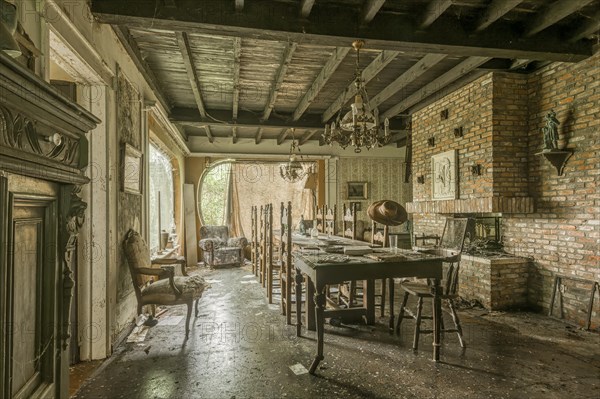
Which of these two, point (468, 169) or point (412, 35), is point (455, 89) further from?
point (412, 35)

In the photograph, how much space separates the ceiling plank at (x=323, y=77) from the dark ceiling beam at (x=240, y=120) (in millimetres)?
302

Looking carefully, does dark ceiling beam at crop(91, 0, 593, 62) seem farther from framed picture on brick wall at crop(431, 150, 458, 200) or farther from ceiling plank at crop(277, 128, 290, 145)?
ceiling plank at crop(277, 128, 290, 145)

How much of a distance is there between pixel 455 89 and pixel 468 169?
1.20 meters

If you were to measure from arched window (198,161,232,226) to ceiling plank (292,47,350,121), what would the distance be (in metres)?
3.21

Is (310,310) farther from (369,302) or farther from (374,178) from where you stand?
(374,178)

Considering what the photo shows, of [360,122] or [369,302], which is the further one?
[369,302]

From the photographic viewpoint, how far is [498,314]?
3936 millimetres

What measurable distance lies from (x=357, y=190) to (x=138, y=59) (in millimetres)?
6065

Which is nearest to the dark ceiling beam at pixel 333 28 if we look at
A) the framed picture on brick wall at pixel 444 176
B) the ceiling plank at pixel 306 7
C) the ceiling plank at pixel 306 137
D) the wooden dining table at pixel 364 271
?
the ceiling plank at pixel 306 7

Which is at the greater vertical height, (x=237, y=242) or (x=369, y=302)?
(x=237, y=242)

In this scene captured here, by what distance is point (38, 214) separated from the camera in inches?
41.6

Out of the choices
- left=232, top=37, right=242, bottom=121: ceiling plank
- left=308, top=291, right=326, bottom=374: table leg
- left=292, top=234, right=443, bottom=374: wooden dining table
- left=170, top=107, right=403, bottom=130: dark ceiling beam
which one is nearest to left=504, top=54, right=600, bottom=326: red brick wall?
left=292, top=234, right=443, bottom=374: wooden dining table

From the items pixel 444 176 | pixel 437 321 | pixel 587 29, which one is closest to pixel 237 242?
pixel 444 176

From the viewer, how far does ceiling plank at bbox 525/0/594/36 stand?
2.74 metres
